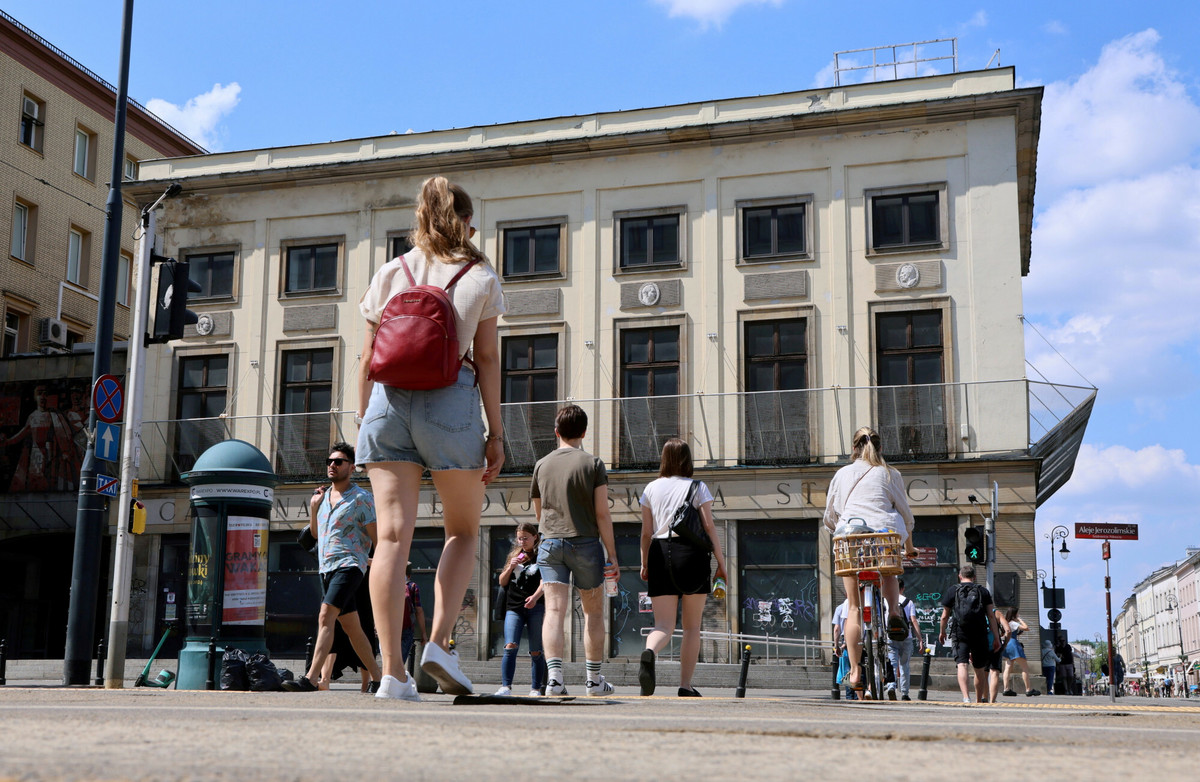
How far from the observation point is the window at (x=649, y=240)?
28750 millimetres

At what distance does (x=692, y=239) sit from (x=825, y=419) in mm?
5026

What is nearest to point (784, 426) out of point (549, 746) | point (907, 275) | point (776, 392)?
point (776, 392)

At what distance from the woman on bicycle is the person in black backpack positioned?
520 centimetres

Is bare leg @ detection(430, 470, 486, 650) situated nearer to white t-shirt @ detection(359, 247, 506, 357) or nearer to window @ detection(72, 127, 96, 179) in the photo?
white t-shirt @ detection(359, 247, 506, 357)

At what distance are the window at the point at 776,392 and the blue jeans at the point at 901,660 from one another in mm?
12731

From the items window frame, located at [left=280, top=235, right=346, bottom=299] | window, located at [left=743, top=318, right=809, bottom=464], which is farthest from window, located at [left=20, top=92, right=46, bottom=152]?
window, located at [left=743, top=318, right=809, bottom=464]

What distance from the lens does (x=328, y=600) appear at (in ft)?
31.0

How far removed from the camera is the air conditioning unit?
36750 mm

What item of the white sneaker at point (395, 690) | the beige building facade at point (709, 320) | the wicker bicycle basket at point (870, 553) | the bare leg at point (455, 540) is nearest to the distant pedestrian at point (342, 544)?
the wicker bicycle basket at point (870, 553)

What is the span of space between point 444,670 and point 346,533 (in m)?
4.62

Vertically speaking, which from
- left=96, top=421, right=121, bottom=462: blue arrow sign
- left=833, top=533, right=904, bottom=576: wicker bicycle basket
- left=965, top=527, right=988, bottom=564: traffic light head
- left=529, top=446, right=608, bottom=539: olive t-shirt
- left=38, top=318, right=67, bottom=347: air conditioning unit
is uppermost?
left=38, top=318, right=67, bottom=347: air conditioning unit

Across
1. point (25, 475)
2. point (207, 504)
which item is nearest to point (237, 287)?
point (25, 475)

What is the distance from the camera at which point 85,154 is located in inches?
1594

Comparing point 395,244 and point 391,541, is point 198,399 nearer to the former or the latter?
point 395,244
